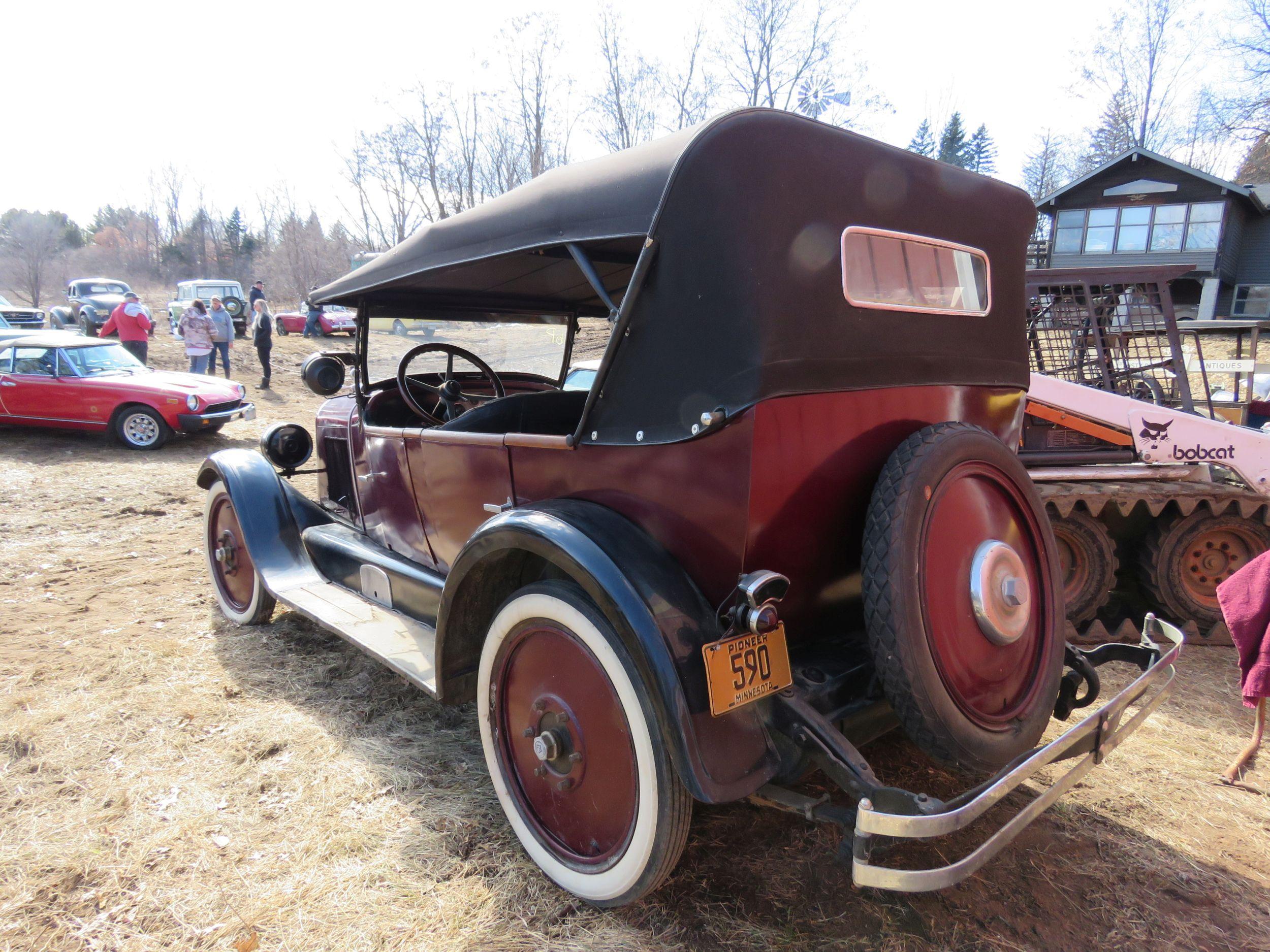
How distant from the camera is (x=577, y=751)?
2125 mm

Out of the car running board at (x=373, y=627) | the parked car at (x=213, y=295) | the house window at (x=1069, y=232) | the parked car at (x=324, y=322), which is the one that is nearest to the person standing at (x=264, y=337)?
the parked car at (x=324, y=322)

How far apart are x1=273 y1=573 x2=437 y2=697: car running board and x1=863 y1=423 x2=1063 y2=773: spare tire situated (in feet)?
5.07

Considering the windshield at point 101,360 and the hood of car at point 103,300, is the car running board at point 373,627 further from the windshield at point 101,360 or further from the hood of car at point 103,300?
the hood of car at point 103,300

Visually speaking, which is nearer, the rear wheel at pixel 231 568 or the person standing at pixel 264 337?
the rear wheel at pixel 231 568

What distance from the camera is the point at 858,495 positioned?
2.12 metres

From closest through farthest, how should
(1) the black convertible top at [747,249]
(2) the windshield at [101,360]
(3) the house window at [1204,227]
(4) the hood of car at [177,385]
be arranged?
1. (1) the black convertible top at [747,249]
2. (4) the hood of car at [177,385]
3. (2) the windshield at [101,360]
4. (3) the house window at [1204,227]

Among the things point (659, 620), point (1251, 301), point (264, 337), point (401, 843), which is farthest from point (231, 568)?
point (1251, 301)

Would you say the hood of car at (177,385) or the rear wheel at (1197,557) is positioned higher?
the hood of car at (177,385)

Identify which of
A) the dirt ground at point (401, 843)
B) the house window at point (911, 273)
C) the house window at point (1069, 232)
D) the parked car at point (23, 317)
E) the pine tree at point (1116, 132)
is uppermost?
the pine tree at point (1116, 132)

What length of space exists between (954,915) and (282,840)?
2134 millimetres

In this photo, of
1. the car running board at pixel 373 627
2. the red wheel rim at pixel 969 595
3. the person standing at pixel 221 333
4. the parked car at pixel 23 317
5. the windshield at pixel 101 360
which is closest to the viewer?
the red wheel rim at pixel 969 595

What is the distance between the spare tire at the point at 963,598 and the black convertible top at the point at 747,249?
0.32 metres

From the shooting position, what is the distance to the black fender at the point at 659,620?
69.3 inches

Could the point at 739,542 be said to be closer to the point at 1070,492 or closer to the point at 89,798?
the point at 89,798
